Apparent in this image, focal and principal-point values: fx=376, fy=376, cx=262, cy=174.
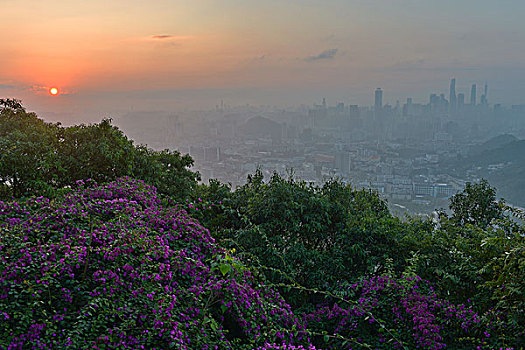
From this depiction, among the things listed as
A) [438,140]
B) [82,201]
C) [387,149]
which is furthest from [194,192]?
[438,140]

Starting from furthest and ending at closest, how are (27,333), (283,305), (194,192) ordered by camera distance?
(194,192), (283,305), (27,333)

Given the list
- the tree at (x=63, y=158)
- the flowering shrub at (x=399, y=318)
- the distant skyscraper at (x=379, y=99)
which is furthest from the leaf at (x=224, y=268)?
the distant skyscraper at (x=379, y=99)

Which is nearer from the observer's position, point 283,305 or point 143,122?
point 283,305

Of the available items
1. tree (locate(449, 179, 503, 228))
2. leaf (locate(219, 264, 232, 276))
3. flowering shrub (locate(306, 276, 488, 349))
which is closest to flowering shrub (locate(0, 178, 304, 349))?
leaf (locate(219, 264, 232, 276))

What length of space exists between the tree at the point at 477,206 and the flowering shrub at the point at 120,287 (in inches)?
191

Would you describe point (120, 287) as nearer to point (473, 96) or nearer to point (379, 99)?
point (379, 99)

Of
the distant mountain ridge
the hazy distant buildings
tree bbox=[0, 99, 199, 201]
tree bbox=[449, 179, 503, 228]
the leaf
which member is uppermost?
the hazy distant buildings

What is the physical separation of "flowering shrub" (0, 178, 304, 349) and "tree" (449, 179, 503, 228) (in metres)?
→ 4.84

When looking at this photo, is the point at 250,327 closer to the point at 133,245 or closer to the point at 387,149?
the point at 133,245

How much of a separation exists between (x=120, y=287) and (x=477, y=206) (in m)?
6.28

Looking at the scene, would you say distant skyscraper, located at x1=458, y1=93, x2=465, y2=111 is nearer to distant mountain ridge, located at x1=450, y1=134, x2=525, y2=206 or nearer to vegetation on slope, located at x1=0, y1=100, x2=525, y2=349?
distant mountain ridge, located at x1=450, y1=134, x2=525, y2=206

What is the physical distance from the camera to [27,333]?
2.16 m

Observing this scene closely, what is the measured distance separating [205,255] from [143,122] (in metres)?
25.1

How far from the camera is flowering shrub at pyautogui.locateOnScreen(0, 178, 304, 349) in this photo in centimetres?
227
